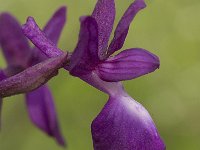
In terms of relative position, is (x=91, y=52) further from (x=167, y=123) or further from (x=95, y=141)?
(x=167, y=123)

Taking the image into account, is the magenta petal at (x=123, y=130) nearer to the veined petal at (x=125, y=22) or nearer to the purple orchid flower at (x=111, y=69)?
the purple orchid flower at (x=111, y=69)

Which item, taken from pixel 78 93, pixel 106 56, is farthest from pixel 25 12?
pixel 106 56

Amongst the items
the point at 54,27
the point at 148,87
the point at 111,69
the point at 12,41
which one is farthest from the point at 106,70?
the point at 148,87

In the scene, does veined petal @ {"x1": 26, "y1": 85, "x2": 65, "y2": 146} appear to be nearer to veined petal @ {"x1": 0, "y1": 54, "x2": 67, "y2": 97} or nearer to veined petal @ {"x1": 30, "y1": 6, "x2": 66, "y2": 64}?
veined petal @ {"x1": 30, "y1": 6, "x2": 66, "y2": 64}

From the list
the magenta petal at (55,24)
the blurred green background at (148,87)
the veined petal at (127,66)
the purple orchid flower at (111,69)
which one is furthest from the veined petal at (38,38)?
the blurred green background at (148,87)

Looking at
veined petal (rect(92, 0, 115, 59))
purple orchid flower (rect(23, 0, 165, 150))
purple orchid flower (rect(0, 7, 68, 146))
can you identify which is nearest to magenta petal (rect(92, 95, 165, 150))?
purple orchid flower (rect(23, 0, 165, 150))
